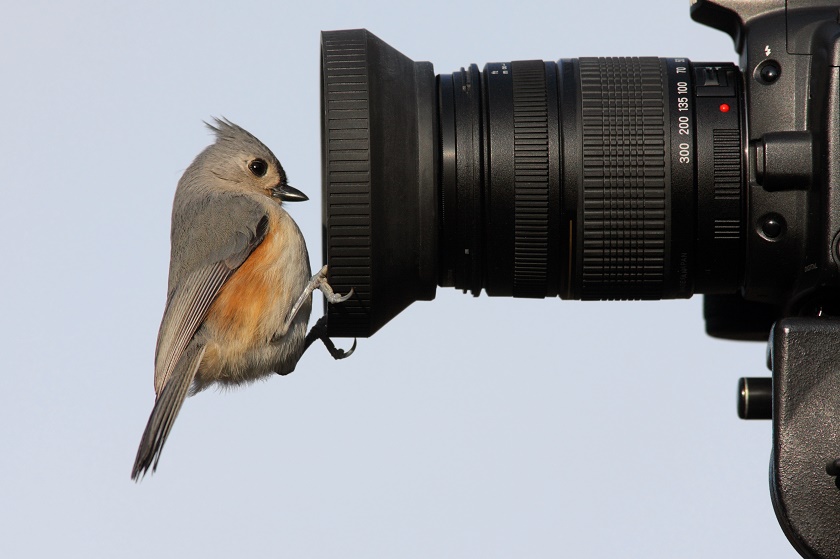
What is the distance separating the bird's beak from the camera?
13.5 feet

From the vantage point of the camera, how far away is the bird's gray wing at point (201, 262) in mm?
3635

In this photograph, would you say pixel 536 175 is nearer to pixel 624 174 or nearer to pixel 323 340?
pixel 624 174

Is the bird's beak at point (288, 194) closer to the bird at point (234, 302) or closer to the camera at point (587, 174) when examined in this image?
the bird at point (234, 302)

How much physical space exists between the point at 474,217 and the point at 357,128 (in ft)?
1.54

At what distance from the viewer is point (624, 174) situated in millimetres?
3027

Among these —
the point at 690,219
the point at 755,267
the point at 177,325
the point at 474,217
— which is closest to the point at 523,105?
the point at 474,217

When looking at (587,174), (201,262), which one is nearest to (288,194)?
(201,262)

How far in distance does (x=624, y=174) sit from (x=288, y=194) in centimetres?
161

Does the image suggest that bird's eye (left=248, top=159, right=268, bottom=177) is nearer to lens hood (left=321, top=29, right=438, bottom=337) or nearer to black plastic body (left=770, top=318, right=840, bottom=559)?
lens hood (left=321, top=29, right=438, bottom=337)

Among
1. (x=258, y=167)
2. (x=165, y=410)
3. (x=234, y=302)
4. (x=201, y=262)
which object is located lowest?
(x=165, y=410)

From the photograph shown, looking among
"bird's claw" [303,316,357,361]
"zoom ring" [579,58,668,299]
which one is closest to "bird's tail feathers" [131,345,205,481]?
"bird's claw" [303,316,357,361]

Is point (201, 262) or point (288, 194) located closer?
point (201, 262)

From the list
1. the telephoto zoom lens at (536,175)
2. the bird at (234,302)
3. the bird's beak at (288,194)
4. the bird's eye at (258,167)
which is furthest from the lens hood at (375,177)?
the bird's eye at (258,167)

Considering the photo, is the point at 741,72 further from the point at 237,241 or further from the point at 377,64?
the point at 237,241
